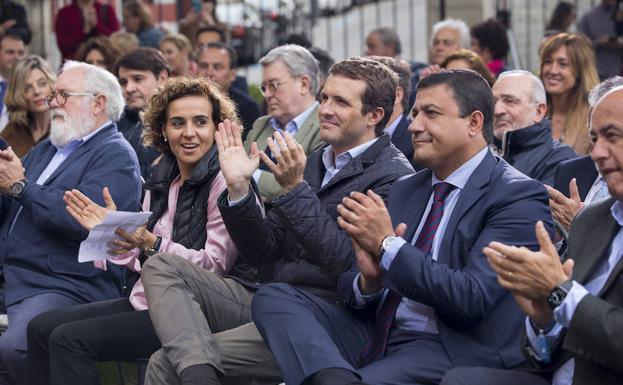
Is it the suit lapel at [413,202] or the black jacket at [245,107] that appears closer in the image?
the suit lapel at [413,202]

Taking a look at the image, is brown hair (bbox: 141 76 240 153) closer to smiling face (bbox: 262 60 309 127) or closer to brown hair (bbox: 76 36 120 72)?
smiling face (bbox: 262 60 309 127)

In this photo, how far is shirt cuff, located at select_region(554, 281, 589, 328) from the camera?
4172 mm

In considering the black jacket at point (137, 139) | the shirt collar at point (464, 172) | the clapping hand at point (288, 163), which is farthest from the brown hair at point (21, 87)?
the shirt collar at point (464, 172)

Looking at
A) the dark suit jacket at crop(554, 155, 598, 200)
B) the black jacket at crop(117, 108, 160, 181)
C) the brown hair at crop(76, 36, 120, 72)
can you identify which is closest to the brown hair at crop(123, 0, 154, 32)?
the brown hair at crop(76, 36, 120, 72)

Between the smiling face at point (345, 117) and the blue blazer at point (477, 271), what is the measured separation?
107 centimetres

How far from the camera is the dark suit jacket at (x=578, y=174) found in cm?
617

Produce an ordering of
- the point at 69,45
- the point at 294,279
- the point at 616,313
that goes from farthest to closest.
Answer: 1. the point at 69,45
2. the point at 294,279
3. the point at 616,313

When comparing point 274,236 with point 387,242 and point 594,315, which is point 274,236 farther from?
point 594,315

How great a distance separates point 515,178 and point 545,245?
38.5 inches

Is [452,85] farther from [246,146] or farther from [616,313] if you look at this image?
[246,146]

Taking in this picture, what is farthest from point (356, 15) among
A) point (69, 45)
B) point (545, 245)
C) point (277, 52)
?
point (545, 245)

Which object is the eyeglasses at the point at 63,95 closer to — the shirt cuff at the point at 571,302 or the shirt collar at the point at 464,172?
the shirt collar at the point at 464,172

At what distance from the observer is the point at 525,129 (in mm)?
7070

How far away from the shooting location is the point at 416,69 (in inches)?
439
